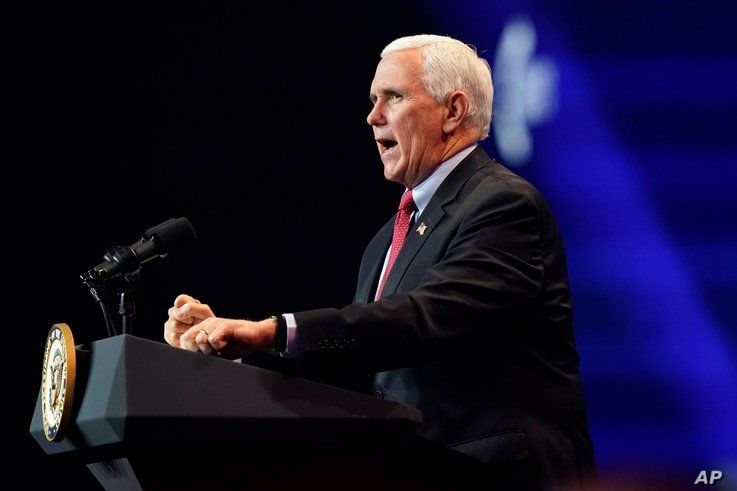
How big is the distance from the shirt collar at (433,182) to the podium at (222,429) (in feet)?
2.77

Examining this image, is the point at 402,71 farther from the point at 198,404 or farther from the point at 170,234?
the point at 198,404

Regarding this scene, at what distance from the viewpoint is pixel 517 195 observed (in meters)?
2.12

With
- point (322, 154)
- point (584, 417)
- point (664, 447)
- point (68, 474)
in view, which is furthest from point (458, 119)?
point (68, 474)

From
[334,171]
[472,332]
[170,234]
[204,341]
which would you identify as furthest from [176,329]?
[334,171]

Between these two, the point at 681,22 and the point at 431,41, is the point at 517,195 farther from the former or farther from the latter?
the point at 681,22

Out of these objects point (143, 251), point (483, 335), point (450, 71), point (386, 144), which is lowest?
point (483, 335)

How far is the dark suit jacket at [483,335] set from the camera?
5.88ft

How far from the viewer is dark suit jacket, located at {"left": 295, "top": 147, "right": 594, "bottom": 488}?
5.88 feet

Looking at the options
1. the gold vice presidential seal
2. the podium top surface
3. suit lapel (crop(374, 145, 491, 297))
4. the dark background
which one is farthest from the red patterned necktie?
the dark background

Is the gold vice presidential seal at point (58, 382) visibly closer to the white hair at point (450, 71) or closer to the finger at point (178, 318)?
the finger at point (178, 318)

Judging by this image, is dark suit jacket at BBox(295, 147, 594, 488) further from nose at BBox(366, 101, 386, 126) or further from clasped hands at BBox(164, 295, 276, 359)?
nose at BBox(366, 101, 386, 126)

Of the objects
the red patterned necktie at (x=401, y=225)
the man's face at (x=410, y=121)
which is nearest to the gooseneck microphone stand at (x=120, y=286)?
the red patterned necktie at (x=401, y=225)

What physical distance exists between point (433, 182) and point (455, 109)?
21 centimetres

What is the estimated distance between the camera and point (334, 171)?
419cm
